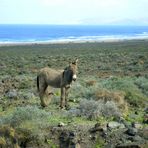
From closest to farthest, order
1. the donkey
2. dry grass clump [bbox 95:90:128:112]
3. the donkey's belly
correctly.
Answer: dry grass clump [bbox 95:90:128:112]
the donkey
the donkey's belly

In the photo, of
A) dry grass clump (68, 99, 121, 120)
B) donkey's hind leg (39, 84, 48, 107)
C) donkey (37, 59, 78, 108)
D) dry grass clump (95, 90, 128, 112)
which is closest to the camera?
dry grass clump (68, 99, 121, 120)

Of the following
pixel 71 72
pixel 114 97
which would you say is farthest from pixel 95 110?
pixel 71 72

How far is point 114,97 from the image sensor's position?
16672 millimetres

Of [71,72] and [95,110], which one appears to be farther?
[71,72]

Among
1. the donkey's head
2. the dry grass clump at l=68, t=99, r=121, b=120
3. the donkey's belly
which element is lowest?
the dry grass clump at l=68, t=99, r=121, b=120

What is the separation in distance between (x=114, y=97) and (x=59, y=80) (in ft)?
7.16

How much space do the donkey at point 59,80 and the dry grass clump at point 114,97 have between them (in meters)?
1.27

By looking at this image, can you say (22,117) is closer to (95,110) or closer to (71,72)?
(95,110)

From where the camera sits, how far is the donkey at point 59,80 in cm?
1655

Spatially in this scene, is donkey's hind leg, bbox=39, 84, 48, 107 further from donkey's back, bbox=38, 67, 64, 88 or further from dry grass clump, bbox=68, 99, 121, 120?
dry grass clump, bbox=68, 99, 121, 120

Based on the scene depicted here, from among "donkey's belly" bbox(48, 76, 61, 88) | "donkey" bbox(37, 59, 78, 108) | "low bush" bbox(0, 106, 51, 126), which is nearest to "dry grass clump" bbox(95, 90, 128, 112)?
"donkey" bbox(37, 59, 78, 108)

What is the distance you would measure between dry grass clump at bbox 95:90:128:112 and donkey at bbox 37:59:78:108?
4.18ft

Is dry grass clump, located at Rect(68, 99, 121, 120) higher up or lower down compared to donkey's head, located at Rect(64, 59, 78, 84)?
lower down

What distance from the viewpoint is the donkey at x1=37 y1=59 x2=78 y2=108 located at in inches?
651
